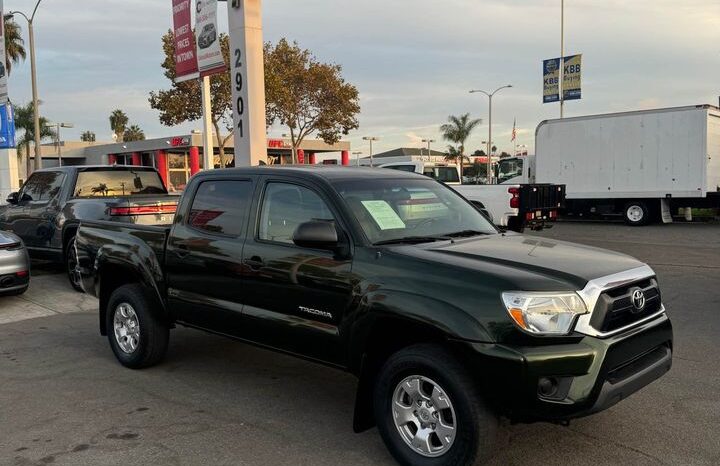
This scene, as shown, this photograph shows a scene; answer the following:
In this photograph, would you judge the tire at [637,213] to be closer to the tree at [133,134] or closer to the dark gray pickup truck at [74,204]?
the dark gray pickup truck at [74,204]

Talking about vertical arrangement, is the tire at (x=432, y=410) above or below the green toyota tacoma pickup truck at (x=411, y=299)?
below

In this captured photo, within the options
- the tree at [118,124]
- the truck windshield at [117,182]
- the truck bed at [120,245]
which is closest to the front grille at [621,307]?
the truck bed at [120,245]

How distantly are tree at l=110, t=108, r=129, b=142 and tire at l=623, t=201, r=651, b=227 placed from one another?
7196 cm

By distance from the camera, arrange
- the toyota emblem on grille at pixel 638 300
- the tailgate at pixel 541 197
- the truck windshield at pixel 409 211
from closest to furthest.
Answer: the toyota emblem on grille at pixel 638 300, the truck windshield at pixel 409 211, the tailgate at pixel 541 197

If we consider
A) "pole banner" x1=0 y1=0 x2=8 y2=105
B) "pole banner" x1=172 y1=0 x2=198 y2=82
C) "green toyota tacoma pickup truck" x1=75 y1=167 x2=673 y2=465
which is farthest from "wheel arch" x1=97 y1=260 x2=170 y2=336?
"pole banner" x1=0 y1=0 x2=8 y2=105

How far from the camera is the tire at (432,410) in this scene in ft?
10.8

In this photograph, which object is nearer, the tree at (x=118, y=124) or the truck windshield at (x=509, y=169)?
the truck windshield at (x=509, y=169)

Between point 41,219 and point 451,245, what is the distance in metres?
8.50

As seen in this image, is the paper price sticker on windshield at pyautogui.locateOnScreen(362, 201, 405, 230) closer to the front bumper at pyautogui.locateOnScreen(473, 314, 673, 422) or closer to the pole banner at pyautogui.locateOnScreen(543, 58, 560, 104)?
the front bumper at pyautogui.locateOnScreen(473, 314, 673, 422)

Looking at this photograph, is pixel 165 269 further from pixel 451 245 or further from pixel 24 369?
pixel 451 245

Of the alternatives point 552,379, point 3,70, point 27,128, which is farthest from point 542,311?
point 27,128

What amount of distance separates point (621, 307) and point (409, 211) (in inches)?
61.5

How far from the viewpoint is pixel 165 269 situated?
527 centimetres

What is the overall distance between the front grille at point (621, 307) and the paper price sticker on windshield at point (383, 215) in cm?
140
